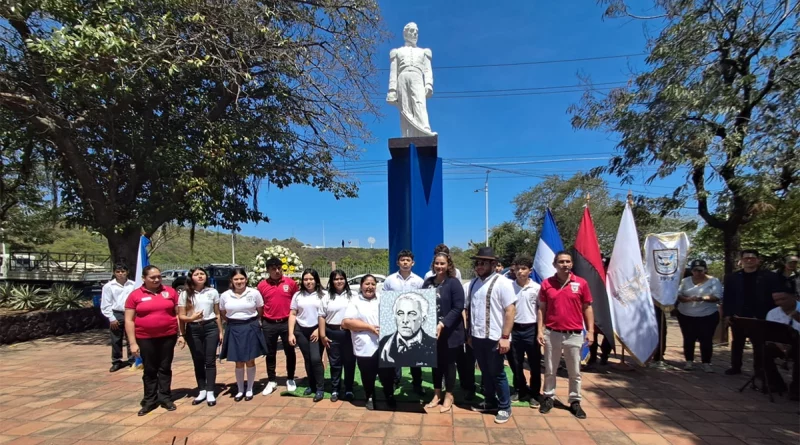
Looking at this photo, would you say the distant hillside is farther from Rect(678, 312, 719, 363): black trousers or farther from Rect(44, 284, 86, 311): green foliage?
Rect(678, 312, 719, 363): black trousers

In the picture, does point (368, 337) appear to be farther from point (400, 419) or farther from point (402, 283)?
point (400, 419)

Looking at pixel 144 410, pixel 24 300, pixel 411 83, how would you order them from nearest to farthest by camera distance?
pixel 144 410 < pixel 411 83 < pixel 24 300

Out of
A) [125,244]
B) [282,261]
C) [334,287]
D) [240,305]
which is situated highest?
[125,244]

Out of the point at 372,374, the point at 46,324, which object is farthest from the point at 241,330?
the point at 46,324

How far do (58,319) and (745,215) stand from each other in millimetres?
14084

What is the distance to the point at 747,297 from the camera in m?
5.07

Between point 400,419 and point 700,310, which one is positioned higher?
point 700,310

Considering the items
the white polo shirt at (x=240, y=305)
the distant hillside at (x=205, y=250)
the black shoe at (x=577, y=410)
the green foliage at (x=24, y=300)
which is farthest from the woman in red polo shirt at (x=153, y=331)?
the distant hillside at (x=205, y=250)

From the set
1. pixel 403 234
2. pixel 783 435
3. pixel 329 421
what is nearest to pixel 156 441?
pixel 329 421

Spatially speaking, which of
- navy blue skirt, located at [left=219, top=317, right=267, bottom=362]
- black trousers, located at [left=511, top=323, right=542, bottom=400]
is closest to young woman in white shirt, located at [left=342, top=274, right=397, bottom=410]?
navy blue skirt, located at [left=219, top=317, right=267, bottom=362]

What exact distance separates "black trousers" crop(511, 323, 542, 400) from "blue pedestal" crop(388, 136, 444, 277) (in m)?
1.94

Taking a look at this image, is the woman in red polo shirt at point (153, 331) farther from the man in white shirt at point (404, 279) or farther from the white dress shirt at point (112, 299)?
the white dress shirt at point (112, 299)

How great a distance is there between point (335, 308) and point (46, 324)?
8332 millimetres

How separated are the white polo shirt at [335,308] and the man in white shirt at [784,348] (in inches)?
177
